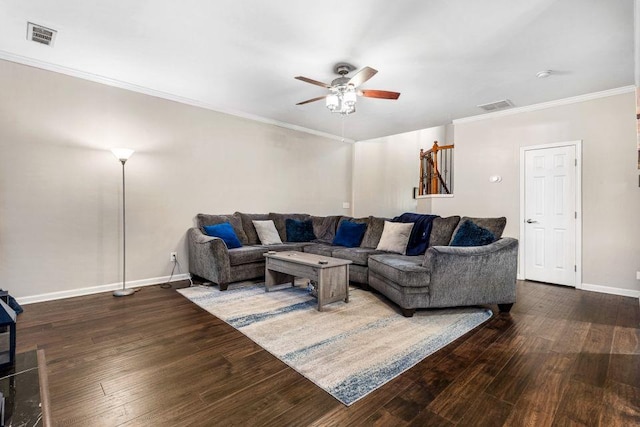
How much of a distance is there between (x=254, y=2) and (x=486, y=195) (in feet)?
→ 14.2

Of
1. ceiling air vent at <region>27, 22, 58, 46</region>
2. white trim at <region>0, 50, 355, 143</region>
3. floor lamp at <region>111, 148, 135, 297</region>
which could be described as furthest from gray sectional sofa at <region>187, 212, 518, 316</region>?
ceiling air vent at <region>27, 22, 58, 46</region>

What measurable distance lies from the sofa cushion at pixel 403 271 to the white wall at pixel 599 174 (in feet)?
8.16

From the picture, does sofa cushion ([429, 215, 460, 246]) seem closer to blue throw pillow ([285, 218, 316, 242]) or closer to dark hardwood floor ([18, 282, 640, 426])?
dark hardwood floor ([18, 282, 640, 426])

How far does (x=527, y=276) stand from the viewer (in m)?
4.56

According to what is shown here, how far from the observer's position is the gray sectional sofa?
9.44 feet

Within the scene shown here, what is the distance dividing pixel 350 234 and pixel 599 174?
3.32 metres

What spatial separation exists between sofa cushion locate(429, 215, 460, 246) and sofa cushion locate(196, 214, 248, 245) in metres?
2.69

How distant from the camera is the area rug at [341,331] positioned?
191 centimetres

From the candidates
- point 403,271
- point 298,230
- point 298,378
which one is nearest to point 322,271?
point 403,271

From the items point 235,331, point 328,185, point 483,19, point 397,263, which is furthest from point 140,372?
point 328,185

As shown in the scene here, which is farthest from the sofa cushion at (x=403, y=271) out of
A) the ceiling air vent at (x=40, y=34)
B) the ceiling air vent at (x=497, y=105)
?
the ceiling air vent at (x=40, y=34)

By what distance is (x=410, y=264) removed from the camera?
3.05m

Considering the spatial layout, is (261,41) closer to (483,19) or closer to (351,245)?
(483,19)

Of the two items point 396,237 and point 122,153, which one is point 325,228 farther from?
point 122,153
